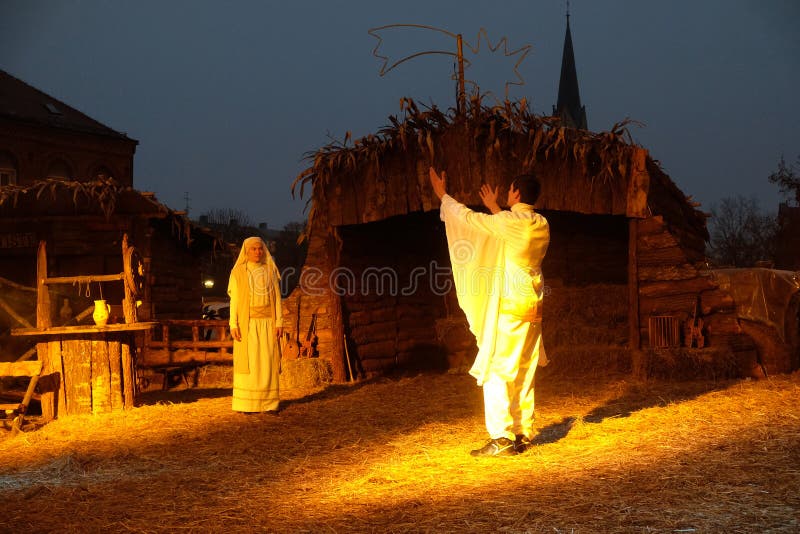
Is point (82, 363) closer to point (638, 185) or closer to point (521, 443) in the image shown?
point (521, 443)

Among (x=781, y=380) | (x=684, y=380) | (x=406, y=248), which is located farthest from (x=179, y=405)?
(x=781, y=380)

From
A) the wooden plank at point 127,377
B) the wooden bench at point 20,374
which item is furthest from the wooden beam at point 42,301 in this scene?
the wooden plank at point 127,377

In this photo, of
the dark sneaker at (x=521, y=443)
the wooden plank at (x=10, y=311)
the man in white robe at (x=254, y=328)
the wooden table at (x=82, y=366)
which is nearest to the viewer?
the dark sneaker at (x=521, y=443)

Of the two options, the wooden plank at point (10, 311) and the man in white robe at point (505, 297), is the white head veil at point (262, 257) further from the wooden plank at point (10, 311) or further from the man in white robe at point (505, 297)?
the wooden plank at point (10, 311)

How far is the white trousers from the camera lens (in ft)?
A: 16.8

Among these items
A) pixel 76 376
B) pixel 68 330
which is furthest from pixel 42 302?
pixel 76 376

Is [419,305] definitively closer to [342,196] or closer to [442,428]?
[342,196]

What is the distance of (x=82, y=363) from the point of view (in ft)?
25.9

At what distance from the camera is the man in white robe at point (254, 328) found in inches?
310

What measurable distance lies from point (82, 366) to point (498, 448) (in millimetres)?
4955

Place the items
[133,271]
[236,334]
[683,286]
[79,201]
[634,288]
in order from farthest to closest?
[79,201]
[634,288]
[683,286]
[133,271]
[236,334]

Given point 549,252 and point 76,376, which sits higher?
point 549,252

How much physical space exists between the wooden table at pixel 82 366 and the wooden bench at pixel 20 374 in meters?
0.08

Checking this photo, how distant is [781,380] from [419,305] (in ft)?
18.9
